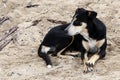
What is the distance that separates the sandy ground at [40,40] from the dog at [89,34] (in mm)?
141

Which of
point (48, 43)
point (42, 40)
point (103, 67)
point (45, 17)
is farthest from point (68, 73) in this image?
point (45, 17)

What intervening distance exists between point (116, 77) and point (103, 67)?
56 cm

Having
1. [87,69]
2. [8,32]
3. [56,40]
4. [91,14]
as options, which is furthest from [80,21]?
[8,32]

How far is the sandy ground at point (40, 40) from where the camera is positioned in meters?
8.38

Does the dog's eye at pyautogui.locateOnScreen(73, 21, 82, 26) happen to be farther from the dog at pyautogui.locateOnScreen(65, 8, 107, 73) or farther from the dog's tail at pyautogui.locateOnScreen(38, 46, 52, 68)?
the dog's tail at pyautogui.locateOnScreen(38, 46, 52, 68)

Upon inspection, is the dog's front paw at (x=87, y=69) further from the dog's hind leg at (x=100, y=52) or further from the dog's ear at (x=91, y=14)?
the dog's ear at (x=91, y=14)

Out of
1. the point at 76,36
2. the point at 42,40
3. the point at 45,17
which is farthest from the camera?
the point at 45,17

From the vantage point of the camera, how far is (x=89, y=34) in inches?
345

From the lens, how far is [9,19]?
11508mm

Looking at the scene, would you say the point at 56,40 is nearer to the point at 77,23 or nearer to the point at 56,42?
the point at 56,42

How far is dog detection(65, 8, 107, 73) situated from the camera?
8.61 m

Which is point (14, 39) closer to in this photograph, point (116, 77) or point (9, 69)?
point (9, 69)

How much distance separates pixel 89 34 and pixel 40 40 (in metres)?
1.66

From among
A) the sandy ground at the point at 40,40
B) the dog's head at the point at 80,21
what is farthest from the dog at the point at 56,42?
the dog's head at the point at 80,21
